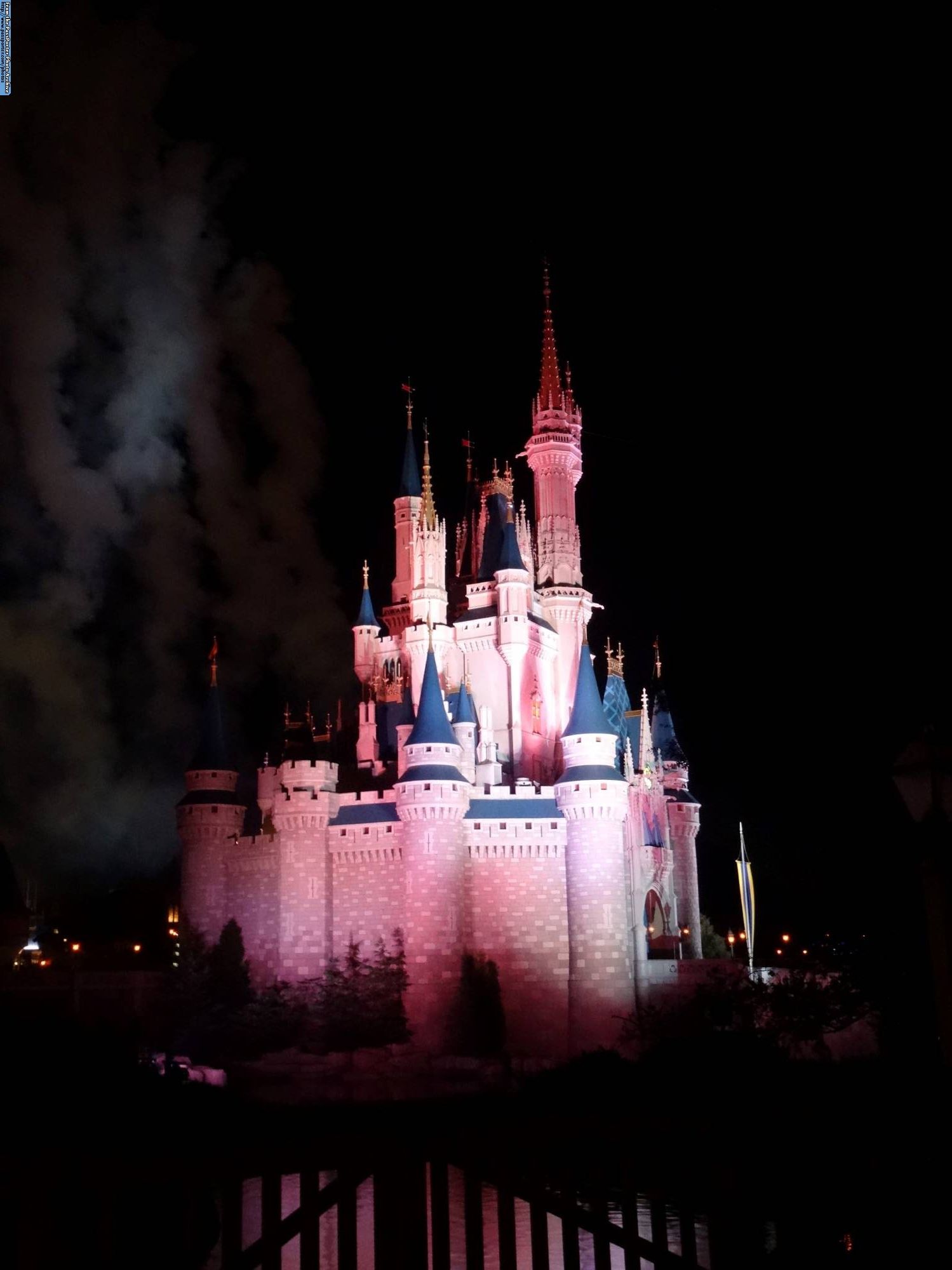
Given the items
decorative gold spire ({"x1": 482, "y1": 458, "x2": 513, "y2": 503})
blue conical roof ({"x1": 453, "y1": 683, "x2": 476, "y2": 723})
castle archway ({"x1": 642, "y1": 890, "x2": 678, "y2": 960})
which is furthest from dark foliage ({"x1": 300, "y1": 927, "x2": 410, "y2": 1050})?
decorative gold spire ({"x1": 482, "y1": 458, "x2": 513, "y2": 503})

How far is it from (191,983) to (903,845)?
22.9 m

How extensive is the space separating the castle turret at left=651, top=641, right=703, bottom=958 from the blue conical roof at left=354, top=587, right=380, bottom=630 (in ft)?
32.4

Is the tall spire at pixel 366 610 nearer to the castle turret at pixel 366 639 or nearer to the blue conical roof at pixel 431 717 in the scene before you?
the castle turret at pixel 366 639

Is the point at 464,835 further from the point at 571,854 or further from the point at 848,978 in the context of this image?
the point at 848,978

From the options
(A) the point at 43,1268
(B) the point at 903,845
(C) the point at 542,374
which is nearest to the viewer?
(A) the point at 43,1268

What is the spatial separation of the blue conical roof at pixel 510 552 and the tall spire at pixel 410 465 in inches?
198

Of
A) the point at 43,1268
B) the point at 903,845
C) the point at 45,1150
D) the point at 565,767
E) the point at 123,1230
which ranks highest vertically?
the point at 565,767

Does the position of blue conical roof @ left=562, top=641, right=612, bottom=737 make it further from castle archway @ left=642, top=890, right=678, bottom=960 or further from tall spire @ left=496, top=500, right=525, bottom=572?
castle archway @ left=642, top=890, right=678, bottom=960

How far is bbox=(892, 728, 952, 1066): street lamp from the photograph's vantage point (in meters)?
8.17

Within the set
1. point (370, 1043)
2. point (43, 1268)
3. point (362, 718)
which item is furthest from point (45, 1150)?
point (362, 718)

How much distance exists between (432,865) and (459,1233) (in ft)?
55.0

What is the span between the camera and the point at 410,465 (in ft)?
153

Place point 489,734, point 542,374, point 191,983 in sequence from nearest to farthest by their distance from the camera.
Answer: point 191,983 → point 489,734 → point 542,374

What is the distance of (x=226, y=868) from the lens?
3791 cm
